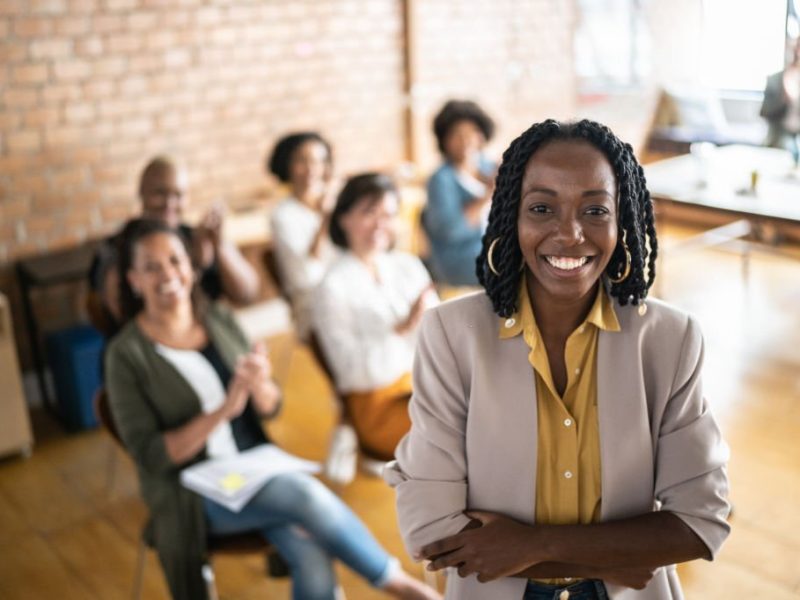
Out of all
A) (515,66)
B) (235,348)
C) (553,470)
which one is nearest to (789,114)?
(515,66)

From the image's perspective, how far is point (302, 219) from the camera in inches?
159

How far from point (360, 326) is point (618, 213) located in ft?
5.67

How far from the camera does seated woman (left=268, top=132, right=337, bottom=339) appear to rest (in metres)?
3.95

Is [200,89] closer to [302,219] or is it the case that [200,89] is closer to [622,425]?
[302,219]

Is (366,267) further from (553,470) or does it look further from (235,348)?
(553,470)

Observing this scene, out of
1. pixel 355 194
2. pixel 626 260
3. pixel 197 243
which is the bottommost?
pixel 197 243

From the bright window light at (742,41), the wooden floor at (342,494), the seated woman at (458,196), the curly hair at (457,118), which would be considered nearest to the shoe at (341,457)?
the wooden floor at (342,494)

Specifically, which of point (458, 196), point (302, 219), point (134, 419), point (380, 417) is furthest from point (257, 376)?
point (458, 196)

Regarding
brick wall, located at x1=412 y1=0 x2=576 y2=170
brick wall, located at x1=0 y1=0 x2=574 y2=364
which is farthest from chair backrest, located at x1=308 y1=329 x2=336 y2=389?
brick wall, located at x1=412 y1=0 x2=576 y2=170

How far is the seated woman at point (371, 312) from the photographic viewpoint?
2.97 m

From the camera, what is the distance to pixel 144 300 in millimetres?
2689

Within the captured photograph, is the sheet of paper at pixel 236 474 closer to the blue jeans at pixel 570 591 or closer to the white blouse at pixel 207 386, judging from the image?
the white blouse at pixel 207 386

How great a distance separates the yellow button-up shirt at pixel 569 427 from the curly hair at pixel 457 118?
9.94 ft

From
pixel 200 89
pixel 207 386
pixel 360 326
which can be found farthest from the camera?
pixel 200 89
